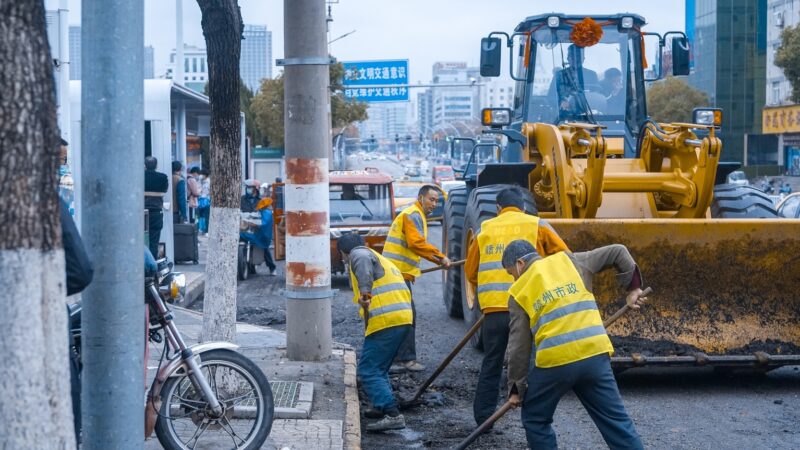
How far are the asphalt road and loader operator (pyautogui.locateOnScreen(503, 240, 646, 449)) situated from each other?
1543mm

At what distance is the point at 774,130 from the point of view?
56688mm

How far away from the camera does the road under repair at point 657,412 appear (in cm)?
741

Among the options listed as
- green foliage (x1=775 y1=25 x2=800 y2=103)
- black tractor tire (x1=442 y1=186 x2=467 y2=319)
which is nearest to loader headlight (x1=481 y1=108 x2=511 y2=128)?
black tractor tire (x1=442 y1=186 x2=467 y2=319)

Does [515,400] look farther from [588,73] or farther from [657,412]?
[588,73]

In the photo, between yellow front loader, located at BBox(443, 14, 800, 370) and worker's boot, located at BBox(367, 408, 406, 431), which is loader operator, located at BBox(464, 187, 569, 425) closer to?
worker's boot, located at BBox(367, 408, 406, 431)

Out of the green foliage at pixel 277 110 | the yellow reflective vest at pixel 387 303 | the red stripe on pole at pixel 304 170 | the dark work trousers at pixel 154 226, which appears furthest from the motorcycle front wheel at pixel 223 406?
the green foliage at pixel 277 110

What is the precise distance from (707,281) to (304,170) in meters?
3.41

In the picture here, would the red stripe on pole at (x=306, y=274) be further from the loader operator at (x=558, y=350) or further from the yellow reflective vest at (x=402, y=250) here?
the loader operator at (x=558, y=350)

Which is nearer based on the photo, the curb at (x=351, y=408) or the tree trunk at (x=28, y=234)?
the tree trunk at (x=28, y=234)

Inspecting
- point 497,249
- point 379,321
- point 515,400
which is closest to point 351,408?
point 379,321

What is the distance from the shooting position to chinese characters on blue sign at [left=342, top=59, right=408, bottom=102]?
134 ft

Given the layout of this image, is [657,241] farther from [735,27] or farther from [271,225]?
[735,27]

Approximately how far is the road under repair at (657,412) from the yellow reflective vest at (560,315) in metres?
1.80

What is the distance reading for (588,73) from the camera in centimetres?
1191
